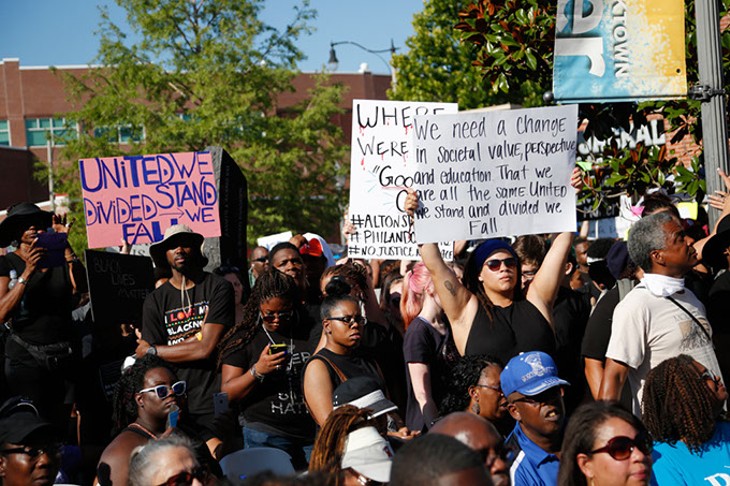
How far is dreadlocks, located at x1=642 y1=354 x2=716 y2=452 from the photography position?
4324mm

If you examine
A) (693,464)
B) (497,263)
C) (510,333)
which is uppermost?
(497,263)

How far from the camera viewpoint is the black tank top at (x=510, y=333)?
548 cm

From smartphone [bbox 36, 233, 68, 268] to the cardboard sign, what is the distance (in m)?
0.31

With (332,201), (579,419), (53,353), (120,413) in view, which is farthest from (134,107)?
(579,419)

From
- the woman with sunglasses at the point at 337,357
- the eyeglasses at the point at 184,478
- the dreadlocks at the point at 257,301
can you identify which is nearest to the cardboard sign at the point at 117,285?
the dreadlocks at the point at 257,301

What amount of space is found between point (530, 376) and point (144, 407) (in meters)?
1.98

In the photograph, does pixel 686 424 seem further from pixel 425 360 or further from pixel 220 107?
pixel 220 107

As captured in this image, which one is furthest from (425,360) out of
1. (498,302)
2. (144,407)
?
(144,407)

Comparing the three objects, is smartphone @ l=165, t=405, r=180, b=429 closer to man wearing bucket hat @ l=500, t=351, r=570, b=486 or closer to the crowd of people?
the crowd of people

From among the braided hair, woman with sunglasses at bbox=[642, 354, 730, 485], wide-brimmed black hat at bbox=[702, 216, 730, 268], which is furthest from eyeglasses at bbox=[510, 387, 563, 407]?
wide-brimmed black hat at bbox=[702, 216, 730, 268]

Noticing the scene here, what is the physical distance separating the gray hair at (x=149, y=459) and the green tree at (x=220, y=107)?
25097mm

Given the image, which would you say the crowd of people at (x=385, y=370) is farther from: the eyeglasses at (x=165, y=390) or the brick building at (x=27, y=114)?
the brick building at (x=27, y=114)

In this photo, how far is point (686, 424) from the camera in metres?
4.32

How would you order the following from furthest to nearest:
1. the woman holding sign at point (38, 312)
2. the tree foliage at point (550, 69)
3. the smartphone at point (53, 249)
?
the tree foliage at point (550, 69) < the smartphone at point (53, 249) < the woman holding sign at point (38, 312)
